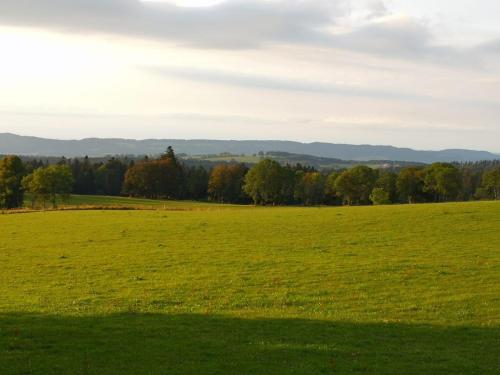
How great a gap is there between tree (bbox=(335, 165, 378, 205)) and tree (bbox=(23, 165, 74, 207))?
2067 inches

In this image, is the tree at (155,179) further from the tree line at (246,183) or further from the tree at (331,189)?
the tree at (331,189)

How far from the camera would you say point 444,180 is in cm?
10800

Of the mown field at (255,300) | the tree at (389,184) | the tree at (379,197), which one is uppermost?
the tree at (389,184)

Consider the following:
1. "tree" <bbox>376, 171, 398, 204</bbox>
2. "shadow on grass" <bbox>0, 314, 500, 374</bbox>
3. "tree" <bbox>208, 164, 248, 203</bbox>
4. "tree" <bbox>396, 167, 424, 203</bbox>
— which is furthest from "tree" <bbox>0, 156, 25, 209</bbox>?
"shadow on grass" <bbox>0, 314, 500, 374</bbox>

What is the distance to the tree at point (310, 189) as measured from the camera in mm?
128250

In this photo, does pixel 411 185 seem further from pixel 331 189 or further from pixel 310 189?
pixel 310 189

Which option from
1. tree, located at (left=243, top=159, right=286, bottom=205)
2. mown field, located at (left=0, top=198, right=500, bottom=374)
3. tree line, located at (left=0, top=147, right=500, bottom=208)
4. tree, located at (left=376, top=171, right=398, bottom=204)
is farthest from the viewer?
tree, located at (left=376, top=171, right=398, bottom=204)

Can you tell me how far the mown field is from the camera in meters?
14.0

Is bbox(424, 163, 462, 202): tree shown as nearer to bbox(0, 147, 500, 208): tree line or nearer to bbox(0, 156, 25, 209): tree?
bbox(0, 147, 500, 208): tree line

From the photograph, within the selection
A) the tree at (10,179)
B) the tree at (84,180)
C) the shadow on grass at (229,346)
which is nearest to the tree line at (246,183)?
the tree at (10,179)

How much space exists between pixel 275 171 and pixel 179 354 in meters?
102

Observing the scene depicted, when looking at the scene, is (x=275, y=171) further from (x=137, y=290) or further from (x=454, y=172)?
(x=137, y=290)

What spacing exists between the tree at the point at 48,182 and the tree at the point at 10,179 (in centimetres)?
183

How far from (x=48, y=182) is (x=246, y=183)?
135ft
